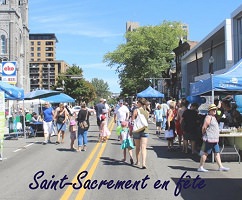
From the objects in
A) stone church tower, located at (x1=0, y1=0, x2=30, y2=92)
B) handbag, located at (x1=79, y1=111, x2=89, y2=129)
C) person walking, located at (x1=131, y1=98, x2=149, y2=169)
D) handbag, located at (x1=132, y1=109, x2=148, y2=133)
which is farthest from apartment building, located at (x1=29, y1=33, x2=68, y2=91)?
handbag, located at (x1=132, y1=109, x2=148, y2=133)

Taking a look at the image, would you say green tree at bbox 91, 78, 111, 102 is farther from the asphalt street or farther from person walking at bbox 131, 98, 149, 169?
person walking at bbox 131, 98, 149, 169

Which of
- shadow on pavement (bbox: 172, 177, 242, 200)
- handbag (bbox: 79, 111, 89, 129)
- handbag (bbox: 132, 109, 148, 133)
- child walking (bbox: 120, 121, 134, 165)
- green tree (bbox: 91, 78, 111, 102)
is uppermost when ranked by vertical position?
green tree (bbox: 91, 78, 111, 102)

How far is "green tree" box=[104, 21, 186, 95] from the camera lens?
68.6m

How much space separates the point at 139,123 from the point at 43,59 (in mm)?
187003

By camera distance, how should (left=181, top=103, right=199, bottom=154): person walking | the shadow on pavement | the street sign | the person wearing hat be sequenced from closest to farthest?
1. the shadow on pavement
2. the person wearing hat
3. (left=181, top=103, right=199, bottom=154): person walking
4. the street sign

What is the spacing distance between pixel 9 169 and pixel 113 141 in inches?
→ 313

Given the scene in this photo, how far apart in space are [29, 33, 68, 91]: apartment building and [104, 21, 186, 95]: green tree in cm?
11120

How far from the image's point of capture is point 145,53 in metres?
68.8

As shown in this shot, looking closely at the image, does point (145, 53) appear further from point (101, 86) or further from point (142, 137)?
point (101, 86)

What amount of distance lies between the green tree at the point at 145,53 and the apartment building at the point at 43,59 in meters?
111

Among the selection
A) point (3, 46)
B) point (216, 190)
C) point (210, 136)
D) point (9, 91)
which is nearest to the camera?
point (216, 190)

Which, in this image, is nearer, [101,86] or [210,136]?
[210,136]

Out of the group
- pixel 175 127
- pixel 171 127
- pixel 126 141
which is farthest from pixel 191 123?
pixel 126 141

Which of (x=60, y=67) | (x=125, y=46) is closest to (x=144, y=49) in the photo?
(x=125, y=46)
